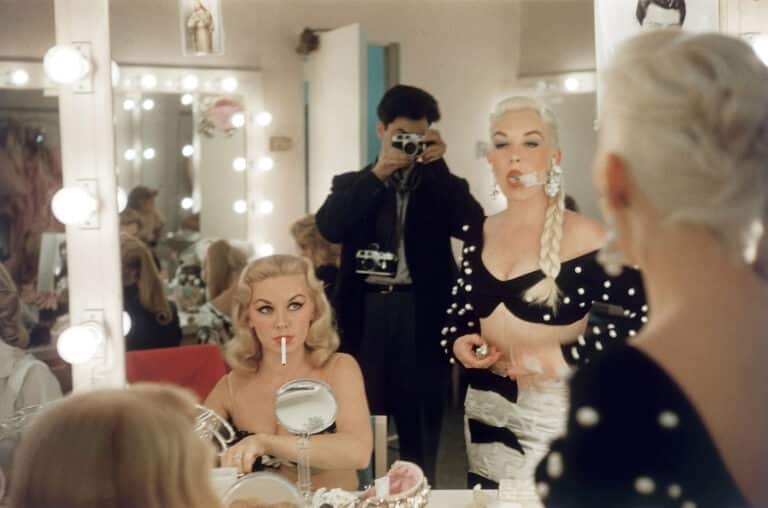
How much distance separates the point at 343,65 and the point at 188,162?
279 mm

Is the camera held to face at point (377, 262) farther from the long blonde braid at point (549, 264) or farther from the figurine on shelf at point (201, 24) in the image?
the figurine on shelf at point (201, 24)

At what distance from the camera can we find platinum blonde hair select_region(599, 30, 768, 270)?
0.56 meters

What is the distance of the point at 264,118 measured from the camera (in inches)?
52.3

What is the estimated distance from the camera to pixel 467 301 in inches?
51.8

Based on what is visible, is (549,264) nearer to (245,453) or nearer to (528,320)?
(528,320)

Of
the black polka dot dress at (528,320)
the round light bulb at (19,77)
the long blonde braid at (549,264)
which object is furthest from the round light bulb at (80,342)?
the long blonde braid at (549,264)

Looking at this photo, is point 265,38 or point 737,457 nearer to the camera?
point 737,457

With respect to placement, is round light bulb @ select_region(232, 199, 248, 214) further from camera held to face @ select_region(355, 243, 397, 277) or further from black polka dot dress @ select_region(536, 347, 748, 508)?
black polka dot dress @ select_region(536, 347, 748, 508)

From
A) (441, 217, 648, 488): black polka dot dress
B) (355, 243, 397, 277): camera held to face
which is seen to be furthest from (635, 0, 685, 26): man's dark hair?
(355, 243, 397, 277): camera held to face

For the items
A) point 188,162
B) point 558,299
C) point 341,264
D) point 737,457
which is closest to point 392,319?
point 341,264

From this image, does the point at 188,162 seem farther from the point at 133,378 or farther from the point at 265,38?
the point at 133,378

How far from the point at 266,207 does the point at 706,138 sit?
87 centimetres

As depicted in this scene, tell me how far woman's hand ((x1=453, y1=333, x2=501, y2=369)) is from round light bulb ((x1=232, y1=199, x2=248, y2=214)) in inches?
15.1

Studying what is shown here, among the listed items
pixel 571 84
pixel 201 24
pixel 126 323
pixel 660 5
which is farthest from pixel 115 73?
pixel 660 5
